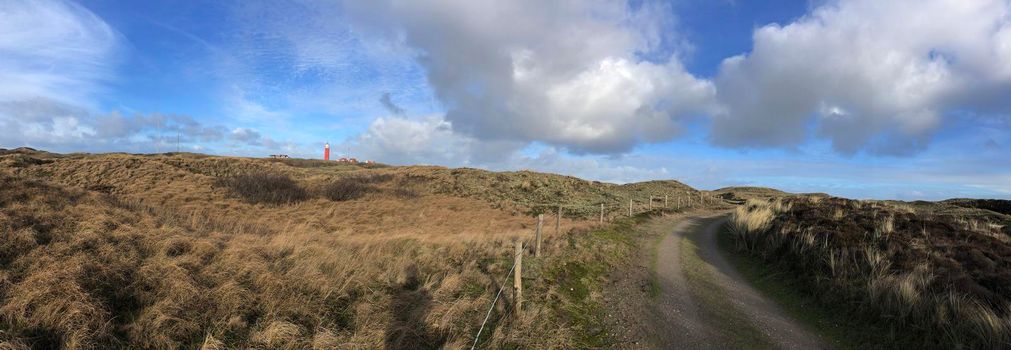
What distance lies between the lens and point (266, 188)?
29531 millimetres

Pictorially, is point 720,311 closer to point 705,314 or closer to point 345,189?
point 705,314

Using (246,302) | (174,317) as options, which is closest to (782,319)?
(246,302)

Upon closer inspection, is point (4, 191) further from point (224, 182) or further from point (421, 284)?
point (224, 182)

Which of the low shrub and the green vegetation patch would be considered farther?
the low shrub

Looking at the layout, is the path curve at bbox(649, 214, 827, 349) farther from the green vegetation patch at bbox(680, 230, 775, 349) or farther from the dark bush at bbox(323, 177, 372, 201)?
the dark bush at bbox(323, 177, 372, 201)

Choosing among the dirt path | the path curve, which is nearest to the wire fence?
the dirt path

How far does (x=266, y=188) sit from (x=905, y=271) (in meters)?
32.5

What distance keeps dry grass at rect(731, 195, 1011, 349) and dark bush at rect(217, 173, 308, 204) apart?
86.4 ft

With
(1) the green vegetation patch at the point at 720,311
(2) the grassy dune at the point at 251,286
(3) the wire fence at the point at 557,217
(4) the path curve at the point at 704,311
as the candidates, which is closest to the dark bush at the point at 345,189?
(3) the wire fence at the point at 557,217

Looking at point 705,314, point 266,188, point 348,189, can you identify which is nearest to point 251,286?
point 705,314

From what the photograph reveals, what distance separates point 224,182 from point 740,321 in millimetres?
33968

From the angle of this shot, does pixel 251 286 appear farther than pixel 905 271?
No

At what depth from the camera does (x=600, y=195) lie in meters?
45.6

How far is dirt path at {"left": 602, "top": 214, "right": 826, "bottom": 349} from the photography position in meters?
7.23
